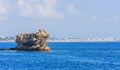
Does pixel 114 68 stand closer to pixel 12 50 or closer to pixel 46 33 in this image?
pixel 46 33

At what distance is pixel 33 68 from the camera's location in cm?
9238

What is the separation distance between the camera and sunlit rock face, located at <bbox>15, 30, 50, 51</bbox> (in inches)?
6127

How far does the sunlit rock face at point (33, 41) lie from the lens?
511ft

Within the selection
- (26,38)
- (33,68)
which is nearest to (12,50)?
(26,38)

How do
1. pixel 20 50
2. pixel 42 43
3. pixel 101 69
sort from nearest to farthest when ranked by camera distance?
pixel 101 69 < pixel 42 43 < pixel 20 50

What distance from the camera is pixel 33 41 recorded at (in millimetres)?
155750

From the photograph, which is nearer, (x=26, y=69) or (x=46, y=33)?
(x=26, y=69)

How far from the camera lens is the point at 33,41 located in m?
156

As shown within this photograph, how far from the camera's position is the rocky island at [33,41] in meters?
156

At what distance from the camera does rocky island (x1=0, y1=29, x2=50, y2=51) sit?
156 m

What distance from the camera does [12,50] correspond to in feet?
568

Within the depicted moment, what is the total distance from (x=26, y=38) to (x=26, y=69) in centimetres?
7025

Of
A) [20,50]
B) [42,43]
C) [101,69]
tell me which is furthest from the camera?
[20,50]

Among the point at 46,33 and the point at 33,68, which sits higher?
the point at 46,33
